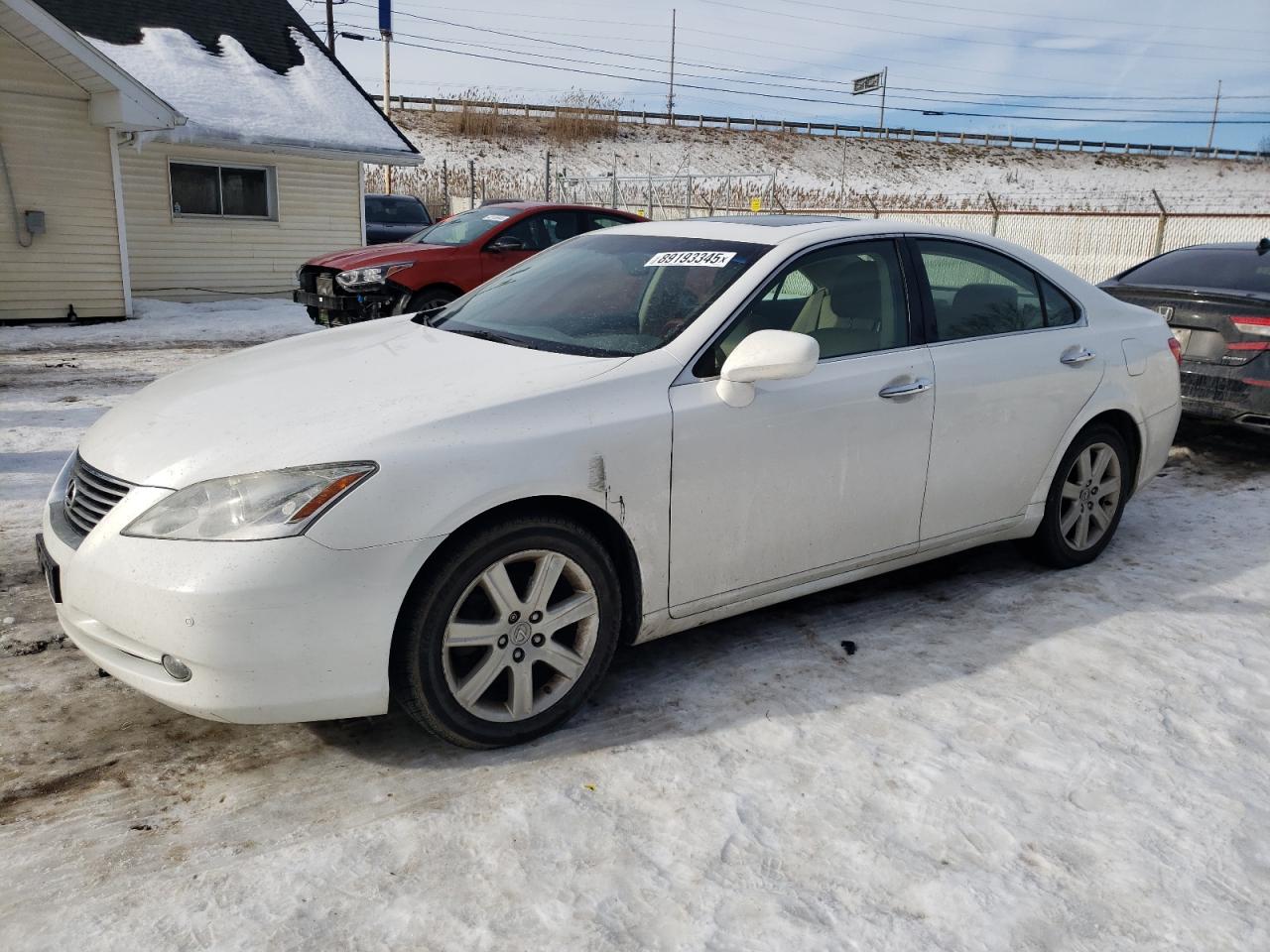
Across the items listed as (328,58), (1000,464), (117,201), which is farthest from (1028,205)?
(1000,464)

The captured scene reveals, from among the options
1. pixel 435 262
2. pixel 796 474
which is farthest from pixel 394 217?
pixel 796 474

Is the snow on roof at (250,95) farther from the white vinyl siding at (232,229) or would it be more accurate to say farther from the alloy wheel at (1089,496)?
the alloy wheel at (1089,496)

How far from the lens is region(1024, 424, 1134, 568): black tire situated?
4.53m

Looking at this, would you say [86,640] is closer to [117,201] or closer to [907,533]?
[907,533]

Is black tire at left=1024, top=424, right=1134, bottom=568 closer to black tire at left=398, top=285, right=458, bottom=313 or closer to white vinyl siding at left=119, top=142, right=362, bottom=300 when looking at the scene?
black tire at left=398, top=285, right=458, bottom=313

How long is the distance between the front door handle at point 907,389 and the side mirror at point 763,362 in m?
0.56

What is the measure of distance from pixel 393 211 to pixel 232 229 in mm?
4758

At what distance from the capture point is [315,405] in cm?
303

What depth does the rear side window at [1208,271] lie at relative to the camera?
6.83m

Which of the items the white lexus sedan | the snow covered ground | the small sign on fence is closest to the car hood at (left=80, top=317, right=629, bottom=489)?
the white lexus sedan

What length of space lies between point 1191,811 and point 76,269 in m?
14.5

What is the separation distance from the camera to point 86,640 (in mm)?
2902

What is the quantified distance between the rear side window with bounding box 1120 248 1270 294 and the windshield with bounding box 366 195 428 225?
15.7m

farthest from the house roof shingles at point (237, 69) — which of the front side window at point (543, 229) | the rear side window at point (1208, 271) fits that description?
the rear side window at point (1208, 271)
